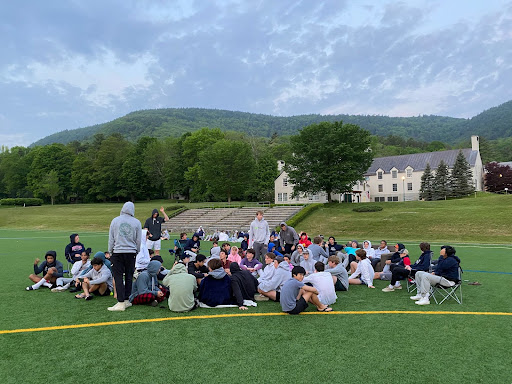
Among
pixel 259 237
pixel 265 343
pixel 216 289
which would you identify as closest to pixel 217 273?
pixel 216 289

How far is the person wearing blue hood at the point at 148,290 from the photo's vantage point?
836 cm

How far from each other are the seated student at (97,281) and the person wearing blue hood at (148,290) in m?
1.15

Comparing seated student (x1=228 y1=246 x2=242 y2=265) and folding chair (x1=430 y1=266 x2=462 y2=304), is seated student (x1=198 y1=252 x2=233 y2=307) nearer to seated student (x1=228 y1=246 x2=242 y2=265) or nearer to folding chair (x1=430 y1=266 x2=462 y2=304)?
seated student (x1=228 y1=246 x2=242 y2=265)

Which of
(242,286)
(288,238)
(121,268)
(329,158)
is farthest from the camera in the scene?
(329,158)

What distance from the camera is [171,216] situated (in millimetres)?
44844

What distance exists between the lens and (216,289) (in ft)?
Answer: 27.6

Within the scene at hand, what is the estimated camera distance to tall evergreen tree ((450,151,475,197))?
53.6 meters

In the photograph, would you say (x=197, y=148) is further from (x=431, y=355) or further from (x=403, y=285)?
(x=431, y=355)

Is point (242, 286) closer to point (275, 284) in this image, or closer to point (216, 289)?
point (216, 289)

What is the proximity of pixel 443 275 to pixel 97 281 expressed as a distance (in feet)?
28.9

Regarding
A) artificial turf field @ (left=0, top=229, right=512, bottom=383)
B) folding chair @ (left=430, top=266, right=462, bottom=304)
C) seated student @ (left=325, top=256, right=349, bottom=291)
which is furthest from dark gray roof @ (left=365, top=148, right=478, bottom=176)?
artificial turf field @ (left=0, top=229, right=512, bottom=383)

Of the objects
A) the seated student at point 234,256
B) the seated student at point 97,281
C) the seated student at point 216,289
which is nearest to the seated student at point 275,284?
the seated student at point 216,289

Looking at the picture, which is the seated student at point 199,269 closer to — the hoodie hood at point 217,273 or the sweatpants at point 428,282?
the hoodie hood at point 217,273

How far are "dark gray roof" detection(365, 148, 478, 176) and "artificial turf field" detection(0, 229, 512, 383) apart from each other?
59760 mm
